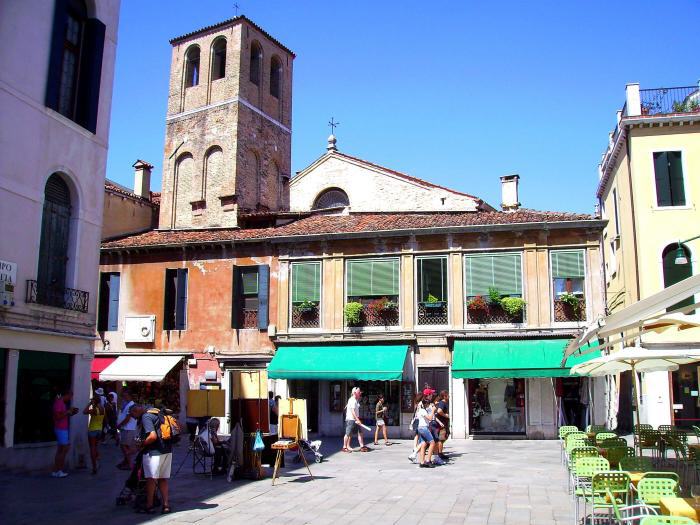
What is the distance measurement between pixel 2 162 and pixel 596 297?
53.2 ft

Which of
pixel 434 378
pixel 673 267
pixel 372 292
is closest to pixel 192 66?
pixel 372 292

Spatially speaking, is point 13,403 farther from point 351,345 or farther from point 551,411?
point 551,411

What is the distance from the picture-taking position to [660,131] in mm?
21844

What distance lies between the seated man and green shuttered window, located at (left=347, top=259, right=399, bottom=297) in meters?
9.76

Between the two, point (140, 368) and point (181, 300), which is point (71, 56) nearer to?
point (181, 300)

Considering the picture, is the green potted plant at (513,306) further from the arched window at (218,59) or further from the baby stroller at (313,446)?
the arched window at (218,59)

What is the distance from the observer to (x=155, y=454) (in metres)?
9.49

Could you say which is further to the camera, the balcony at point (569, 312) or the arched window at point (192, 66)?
the arched window at point (192, 66)

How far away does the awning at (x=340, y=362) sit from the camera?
20953mm

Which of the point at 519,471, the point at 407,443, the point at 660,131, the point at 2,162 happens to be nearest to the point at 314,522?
the point at 519,471

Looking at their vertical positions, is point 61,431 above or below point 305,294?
below

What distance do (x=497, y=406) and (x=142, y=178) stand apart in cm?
1959

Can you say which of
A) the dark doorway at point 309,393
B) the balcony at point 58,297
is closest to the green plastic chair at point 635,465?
the balcony at point 58,297

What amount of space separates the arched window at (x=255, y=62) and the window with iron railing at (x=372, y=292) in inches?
683
